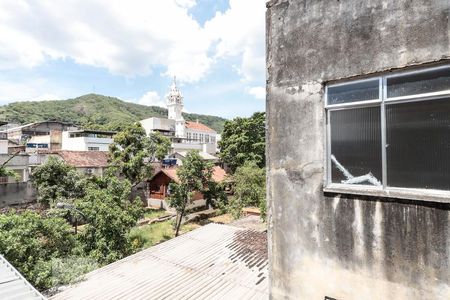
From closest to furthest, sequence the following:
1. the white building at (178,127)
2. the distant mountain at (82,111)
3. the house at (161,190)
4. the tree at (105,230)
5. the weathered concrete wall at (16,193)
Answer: the tree at (105,230) → the weathered concrete wall at (16,193) → the house at (161,190) → the white building at (178,127) → the distant mountain at (82,111)

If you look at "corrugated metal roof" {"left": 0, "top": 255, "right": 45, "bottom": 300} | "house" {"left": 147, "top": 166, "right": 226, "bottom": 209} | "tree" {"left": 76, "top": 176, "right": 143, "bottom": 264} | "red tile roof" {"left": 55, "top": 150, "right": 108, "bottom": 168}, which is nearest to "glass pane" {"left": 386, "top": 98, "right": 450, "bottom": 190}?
"corrugated metal roof" {"left": 0, "top": 255, "right": 45, "bottom": 300}

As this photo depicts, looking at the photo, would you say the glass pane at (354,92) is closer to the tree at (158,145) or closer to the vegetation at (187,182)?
the vegetation at (187,182)

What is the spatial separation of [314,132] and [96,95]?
118 metres

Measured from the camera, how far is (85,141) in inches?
1420

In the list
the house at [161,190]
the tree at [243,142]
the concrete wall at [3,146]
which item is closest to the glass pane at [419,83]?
the house at [161,190]

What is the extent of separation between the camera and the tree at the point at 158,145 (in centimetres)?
2706

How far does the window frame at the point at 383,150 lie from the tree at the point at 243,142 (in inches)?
1361

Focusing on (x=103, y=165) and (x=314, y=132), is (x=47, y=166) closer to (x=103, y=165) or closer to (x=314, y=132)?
(x=103, y=165)

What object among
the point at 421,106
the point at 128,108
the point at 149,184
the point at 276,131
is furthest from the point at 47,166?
the point at 128,108

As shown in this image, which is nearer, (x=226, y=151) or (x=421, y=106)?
(x=421, y=106)

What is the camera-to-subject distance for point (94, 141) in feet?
120

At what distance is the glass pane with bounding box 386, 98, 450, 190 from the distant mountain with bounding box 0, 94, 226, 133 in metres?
58.0

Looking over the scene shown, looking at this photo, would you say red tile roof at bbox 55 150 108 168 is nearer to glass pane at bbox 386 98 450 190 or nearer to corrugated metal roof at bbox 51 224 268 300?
corrugated metal roof at bbox 51 224 268 300

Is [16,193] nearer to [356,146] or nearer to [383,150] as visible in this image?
[356,146]
